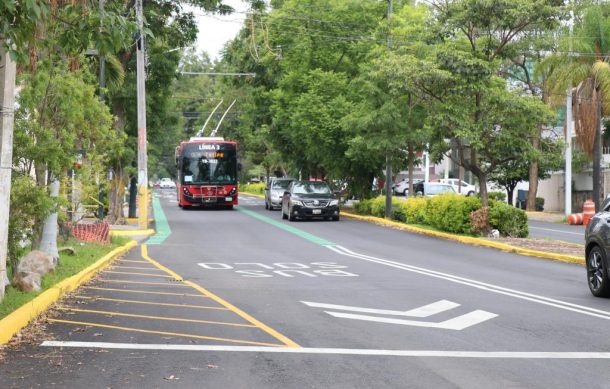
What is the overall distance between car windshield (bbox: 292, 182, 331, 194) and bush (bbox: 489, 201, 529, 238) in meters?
12.0

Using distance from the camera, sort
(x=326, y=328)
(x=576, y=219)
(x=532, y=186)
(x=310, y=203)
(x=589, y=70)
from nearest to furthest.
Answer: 1. (x=326, y=328)
2. (x=310, y=203)
3. (x=589, y=70)
4. (x=576, y=219)
5. (x=532, y=186)

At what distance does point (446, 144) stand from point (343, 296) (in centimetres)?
1663

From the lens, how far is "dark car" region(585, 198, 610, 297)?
486 inches

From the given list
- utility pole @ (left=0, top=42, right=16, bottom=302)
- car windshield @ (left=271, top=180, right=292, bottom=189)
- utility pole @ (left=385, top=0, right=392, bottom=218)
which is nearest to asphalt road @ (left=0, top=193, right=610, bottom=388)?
utility pole @ (left=0, top=42, right=16, bottom=302)

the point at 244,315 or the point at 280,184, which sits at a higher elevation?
the point at 280,184

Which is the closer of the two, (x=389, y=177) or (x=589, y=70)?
(x=389, y=177)

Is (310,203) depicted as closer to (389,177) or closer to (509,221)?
(389,177)

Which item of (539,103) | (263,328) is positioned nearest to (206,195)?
(539,103)

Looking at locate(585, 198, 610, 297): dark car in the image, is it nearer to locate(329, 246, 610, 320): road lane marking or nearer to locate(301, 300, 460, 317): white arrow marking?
locate(329, 246, 610, 320): road lane marking

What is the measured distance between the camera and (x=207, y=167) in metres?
45.0

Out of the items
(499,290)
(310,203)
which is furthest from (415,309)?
(310,203)

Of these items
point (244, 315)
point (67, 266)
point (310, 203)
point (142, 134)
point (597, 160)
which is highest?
point (142, 134)

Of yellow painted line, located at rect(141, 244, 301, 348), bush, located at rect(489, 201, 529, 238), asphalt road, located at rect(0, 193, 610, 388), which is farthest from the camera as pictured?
bush, located at rect(489, 201, 529, 238)

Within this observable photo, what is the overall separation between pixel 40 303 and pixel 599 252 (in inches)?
310
